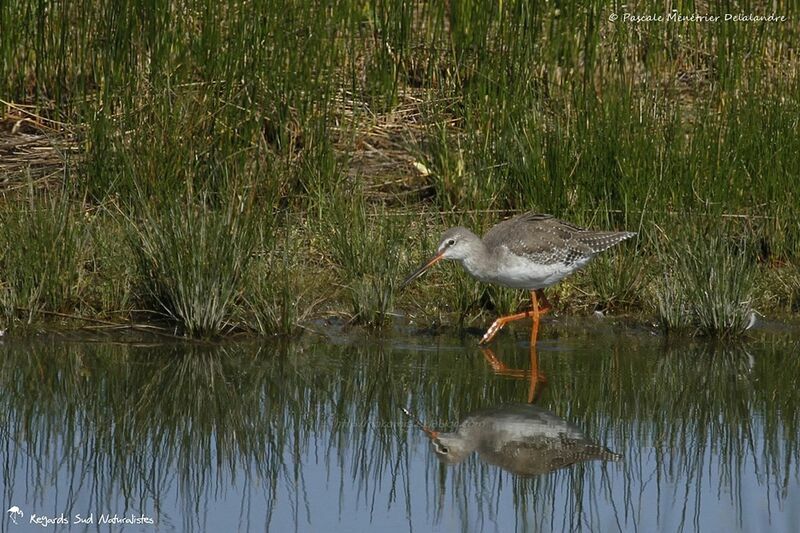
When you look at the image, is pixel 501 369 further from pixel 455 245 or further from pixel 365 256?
pixel 365 256

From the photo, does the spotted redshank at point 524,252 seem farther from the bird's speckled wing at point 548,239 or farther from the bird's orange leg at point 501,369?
the bird's orange leg at point 501,369

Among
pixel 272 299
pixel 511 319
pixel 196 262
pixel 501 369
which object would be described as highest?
pixel 196 262

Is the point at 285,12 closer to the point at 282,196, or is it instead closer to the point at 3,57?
the point at 282,196

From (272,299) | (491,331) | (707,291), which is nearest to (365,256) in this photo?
(272,299)

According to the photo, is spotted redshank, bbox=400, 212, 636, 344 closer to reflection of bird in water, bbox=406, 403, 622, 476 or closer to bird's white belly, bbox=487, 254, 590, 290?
bird's white belly, bbox=487, 254, 590, 290

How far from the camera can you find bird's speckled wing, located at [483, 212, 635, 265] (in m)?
7.88

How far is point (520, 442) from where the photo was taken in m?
6.21

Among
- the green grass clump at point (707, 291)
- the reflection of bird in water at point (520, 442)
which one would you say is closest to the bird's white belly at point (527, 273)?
the green grass clump at point (707, 291)

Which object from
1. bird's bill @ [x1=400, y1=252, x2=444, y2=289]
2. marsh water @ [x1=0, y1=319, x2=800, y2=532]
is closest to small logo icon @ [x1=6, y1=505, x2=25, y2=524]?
marsh water @ [x1=0, y1=319, x2=800, y2=532]

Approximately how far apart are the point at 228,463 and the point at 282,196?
361 centimetres

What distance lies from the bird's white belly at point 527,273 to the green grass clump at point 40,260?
8.21ft

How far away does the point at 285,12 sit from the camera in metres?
9.89

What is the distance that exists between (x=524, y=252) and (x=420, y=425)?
1.75 meters

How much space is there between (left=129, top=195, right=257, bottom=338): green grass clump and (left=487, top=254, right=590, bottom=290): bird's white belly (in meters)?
1.49
